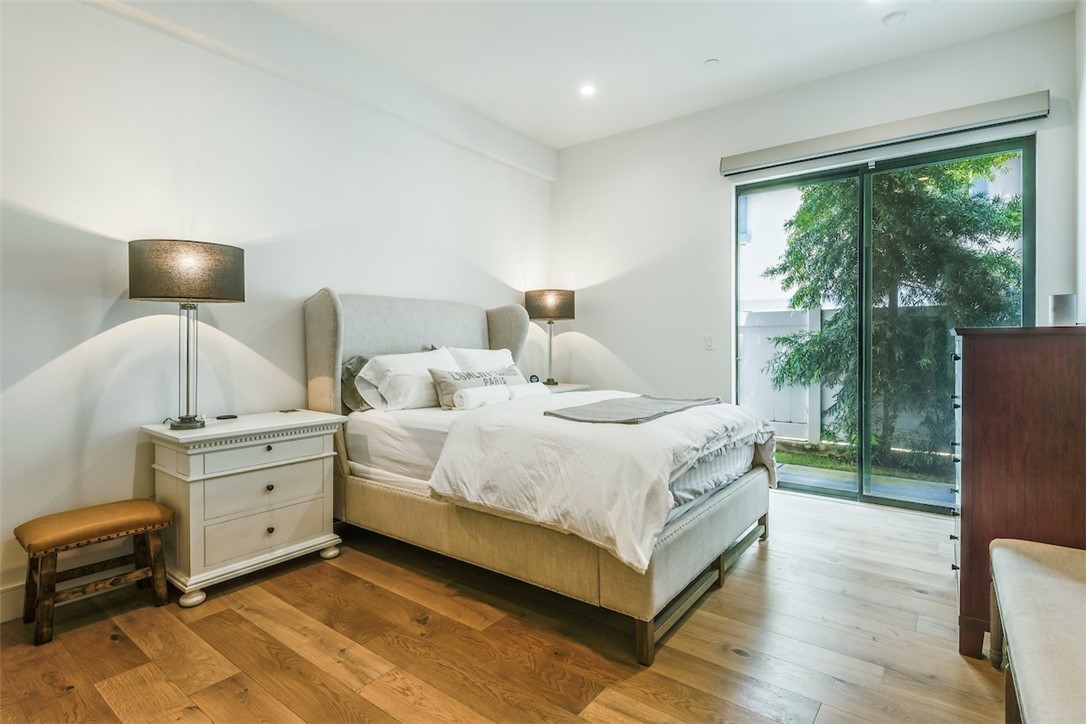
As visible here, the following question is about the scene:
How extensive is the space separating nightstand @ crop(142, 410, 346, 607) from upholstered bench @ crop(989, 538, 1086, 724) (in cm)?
265

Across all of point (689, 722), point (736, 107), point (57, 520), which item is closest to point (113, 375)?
point (57, 520)

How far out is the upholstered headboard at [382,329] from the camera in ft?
9.91

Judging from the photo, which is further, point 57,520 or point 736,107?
point 736,107

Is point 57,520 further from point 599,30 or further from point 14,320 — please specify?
point 599,30

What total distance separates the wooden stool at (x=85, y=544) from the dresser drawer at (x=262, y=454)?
265mm

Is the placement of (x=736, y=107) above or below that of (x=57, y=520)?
above

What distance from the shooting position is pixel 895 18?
9.93 feet

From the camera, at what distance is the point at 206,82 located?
2.78m

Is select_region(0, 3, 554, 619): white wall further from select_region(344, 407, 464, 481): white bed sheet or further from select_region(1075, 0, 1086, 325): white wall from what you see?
select_region(1075, 0, 1086, 325): white wall

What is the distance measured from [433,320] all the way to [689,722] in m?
2.89

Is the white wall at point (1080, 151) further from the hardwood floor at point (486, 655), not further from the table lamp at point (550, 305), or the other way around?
the table lamp at point (550, 305)

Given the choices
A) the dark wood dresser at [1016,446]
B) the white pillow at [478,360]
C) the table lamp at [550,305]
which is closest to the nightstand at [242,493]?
the white pillow at [478,360]

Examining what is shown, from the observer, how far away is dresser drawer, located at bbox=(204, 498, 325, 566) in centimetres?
236

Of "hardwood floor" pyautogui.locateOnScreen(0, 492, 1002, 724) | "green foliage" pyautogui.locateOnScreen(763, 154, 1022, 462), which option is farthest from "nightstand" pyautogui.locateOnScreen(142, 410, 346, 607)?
"green foliage" pyautogui.locateOnScreen(763, 154, 1022, 462)
